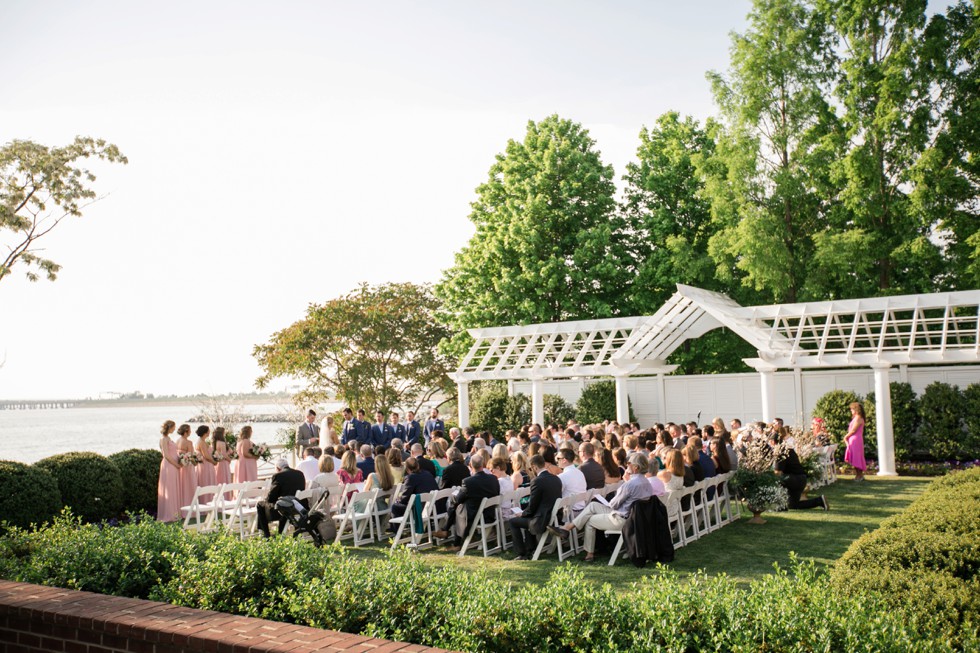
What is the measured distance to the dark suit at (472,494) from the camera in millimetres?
10656

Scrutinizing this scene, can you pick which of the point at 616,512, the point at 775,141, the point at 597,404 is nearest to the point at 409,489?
the point at 616,512

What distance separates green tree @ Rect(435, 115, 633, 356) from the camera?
2820cm

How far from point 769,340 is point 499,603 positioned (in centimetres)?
1580

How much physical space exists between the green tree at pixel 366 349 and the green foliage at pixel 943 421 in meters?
19.2

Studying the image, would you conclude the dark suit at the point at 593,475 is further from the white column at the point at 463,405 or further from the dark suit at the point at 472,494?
the white column at the point at 463,405

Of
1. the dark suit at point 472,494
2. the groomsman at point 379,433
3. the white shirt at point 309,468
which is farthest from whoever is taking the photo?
the groomsman at point 379,433

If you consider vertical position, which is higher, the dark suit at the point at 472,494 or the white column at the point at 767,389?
the white column at the point at 767,389

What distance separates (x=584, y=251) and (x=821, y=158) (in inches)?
322

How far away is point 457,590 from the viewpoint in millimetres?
5102

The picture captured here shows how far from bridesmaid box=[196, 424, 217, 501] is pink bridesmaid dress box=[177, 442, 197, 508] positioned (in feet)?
0.77

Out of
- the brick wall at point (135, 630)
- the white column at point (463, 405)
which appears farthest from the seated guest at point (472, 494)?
the white column at point (463, 405)

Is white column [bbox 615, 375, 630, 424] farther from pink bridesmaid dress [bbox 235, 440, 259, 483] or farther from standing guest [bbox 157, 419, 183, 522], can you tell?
standing guest [bbox 157, 419, 183, 522]

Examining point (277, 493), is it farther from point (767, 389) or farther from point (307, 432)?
point (767, 389)

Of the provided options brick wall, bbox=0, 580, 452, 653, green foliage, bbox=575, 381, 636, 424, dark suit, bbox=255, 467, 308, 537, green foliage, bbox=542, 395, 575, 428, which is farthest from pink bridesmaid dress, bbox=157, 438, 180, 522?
green foliage, bbox=575, 381, 636, 424
